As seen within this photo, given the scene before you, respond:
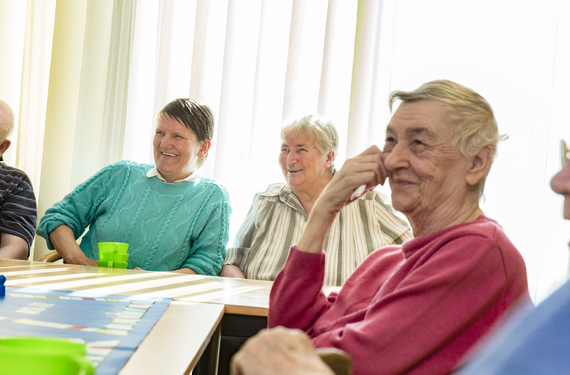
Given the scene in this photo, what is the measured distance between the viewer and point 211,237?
242 centimetres

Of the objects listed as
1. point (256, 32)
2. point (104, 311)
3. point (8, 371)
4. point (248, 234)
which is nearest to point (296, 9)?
point (256, 32)

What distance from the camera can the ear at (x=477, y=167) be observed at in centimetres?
113

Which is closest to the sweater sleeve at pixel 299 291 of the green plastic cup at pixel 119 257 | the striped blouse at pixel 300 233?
the green plastic cup at pixel 119 257

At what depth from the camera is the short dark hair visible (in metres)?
2.58

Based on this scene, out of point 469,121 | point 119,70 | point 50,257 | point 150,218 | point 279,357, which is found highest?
point 119,70

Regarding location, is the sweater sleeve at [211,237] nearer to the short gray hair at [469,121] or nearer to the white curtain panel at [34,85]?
the white curtain panel at [34,85]

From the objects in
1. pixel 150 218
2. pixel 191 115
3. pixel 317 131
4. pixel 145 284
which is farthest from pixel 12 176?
pixel 317 131

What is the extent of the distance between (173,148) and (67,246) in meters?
0.65

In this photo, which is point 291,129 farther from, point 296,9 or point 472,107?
point 472,107

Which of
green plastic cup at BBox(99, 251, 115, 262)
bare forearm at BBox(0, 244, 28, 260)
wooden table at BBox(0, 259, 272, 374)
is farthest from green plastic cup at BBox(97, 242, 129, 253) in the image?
bare forearm at BBox(0, 244, 28, 260)

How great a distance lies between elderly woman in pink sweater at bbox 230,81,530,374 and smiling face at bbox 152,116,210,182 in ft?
4.53

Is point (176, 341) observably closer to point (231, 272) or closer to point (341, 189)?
point (341, 189)

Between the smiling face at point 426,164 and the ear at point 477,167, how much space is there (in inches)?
0.4

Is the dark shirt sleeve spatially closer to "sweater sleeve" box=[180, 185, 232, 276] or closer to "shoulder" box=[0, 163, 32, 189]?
"shoulder" box=[0, 163, 32, 189]
